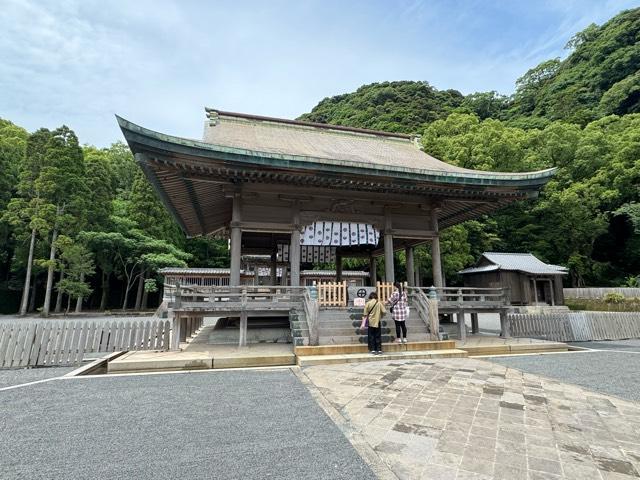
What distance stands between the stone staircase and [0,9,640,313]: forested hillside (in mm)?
16932

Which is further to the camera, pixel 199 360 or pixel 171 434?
pixel 199 360

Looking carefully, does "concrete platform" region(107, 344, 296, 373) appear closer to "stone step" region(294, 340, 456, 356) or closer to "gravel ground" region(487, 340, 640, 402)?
"stone step" region(294, 340, 456, 356)

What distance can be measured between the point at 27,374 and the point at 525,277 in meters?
29.1

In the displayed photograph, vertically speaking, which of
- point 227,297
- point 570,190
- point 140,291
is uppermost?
point 570,190

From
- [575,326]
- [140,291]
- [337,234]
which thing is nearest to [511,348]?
[575,326]

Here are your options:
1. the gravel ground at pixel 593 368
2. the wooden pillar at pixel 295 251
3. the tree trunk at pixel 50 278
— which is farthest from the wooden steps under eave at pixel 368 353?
the tree trunk at pixel 50 278

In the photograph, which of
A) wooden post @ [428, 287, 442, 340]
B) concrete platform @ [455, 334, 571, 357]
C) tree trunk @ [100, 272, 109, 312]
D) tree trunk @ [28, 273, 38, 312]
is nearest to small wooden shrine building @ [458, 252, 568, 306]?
concrete platform @ [455, 334, 571, 357]

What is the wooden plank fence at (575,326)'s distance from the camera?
1202cm

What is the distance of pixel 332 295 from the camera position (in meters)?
10.1

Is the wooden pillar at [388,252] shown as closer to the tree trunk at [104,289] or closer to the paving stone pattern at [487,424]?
the paving stone pattern at [487,424]

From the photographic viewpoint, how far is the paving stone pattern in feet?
9.89

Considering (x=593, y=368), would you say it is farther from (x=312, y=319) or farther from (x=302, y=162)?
(x=302, y=162)

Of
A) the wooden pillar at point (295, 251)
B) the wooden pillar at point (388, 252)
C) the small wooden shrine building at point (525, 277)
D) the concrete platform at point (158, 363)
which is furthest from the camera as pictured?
the small wooden shrine building at point (525, 277)

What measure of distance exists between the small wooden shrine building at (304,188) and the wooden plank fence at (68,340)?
2.73 metres
